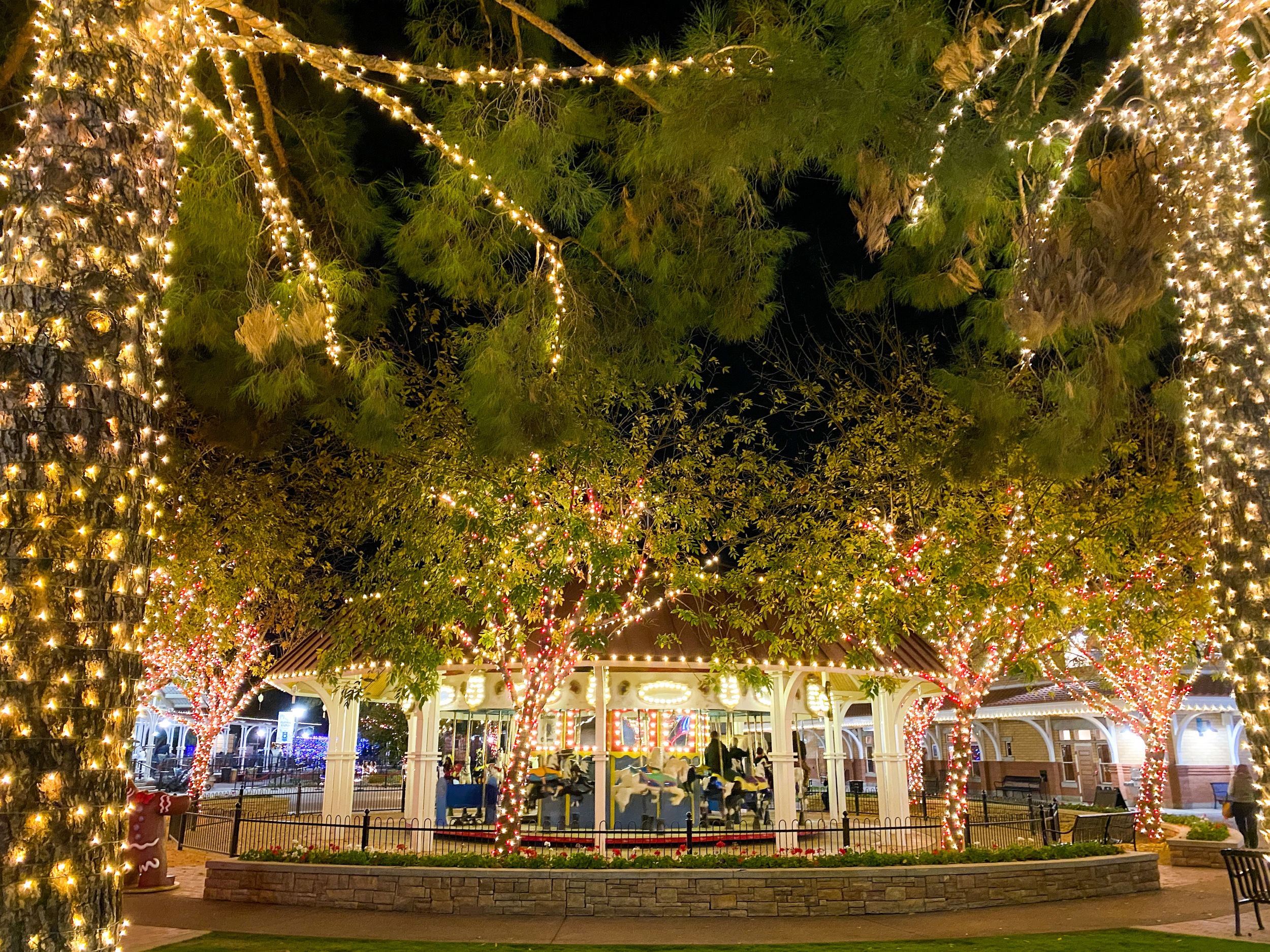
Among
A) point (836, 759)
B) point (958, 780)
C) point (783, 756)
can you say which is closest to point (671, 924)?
point (958, 780)

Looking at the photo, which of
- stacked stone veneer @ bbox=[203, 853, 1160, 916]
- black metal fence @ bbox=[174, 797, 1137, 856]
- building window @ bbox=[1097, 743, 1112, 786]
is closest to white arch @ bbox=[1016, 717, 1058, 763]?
building window @ bbox=[1097, 743, 1112, 786]

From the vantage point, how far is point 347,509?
14.8 m

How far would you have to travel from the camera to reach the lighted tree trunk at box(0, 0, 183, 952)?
3217 mm

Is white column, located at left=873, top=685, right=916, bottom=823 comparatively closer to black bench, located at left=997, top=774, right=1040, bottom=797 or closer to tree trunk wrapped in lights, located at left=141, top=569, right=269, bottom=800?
tree trunk wrapped in lights, located at left=141, top=569, right=269, bottom=800

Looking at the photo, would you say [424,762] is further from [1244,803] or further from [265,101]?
[1244,803]

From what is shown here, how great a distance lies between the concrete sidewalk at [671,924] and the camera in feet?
29.8

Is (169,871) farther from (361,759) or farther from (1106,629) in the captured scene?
(361,759)

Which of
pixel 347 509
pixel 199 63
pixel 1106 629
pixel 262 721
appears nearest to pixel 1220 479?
pixel 199 63

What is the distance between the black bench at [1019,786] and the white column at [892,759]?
13.3m

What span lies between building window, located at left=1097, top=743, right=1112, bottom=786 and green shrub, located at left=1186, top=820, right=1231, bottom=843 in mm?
14606

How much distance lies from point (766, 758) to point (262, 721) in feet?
132

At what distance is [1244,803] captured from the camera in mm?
14102

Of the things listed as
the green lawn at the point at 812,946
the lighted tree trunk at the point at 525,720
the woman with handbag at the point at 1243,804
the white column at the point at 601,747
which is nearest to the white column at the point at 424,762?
the white column at the point at 601,747

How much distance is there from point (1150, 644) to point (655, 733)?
854 cm
